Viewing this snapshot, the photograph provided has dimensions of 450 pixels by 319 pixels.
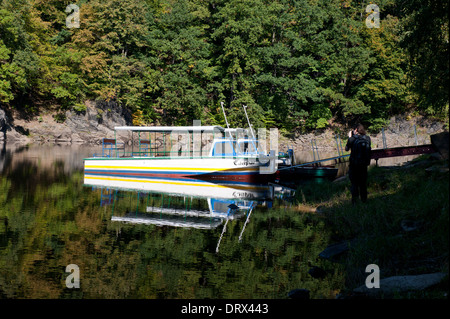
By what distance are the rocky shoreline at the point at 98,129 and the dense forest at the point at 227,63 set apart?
4.61 feet

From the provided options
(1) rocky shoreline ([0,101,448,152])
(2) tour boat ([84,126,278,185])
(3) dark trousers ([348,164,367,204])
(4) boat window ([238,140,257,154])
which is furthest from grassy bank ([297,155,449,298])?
(1) rocky shoreline ([0,101,448,152])

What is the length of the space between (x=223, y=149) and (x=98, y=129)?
36710mm

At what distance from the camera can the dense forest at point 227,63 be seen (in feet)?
199

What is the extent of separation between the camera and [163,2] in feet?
242

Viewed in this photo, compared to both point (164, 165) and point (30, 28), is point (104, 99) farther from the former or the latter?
point (164, 165)

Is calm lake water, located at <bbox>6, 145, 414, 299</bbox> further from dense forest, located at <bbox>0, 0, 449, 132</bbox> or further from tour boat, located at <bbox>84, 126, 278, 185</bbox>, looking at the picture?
dense forest, located at <bbox>0, 0, 449, 132</bbox>

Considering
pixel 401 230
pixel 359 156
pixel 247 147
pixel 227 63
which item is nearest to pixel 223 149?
pixel 247 147

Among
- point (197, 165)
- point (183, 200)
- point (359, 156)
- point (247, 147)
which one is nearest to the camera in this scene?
point (359, 156)

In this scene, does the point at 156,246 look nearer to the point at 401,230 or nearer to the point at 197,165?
the point at 401,230

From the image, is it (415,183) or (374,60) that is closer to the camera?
(415,183)

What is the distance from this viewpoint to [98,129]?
6159 cm
